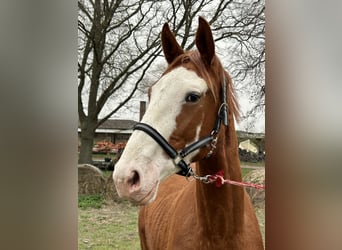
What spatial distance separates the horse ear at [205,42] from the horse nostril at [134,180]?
329 mm

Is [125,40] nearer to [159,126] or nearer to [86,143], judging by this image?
[86,143]

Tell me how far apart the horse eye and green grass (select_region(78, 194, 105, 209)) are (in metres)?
0.49

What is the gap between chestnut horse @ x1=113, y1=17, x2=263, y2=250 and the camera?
2.31ft

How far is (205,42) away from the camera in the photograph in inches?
32.0

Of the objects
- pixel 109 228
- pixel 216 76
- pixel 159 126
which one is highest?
pixel 216 76

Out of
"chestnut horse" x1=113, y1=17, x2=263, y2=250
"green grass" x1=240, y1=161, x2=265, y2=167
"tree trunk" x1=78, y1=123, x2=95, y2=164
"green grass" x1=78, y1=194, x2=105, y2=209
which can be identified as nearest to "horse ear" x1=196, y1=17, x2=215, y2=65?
"chestnut horse" x1=113, y1=17, x2=263, y2=250

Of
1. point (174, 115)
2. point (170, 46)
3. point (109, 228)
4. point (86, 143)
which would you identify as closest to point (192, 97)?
point (174, 115)

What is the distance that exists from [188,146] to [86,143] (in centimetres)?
41

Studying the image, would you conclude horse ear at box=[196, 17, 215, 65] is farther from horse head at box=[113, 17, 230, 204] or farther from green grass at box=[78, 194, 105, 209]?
green grass at box=[78, 194, 105, 209]

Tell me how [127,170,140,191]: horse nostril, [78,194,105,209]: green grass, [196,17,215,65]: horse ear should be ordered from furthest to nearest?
[78,194,105,209]: green grass
[196,17,215,65]: horse ear
[127,170,140,191]: horse nostril

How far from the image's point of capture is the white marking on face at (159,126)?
0.69 meters
